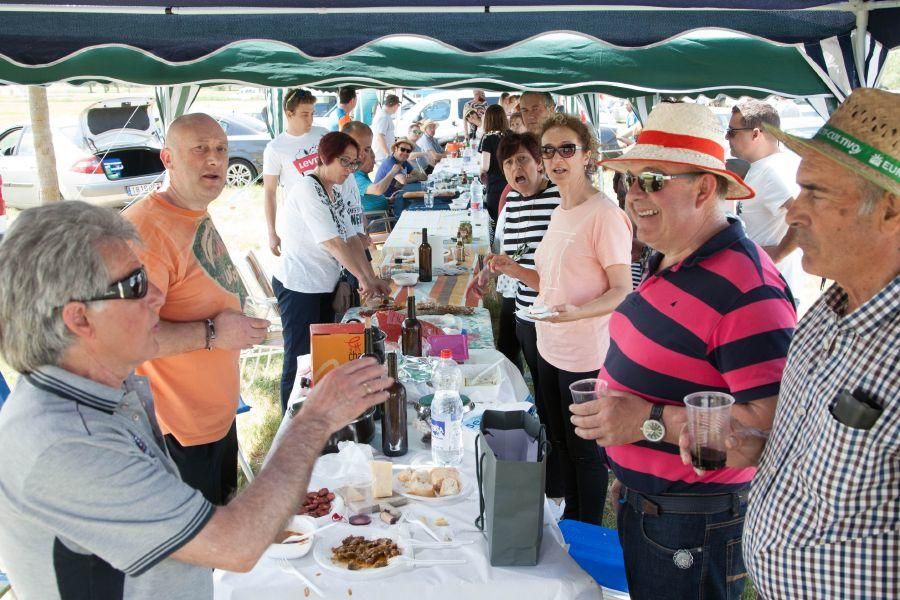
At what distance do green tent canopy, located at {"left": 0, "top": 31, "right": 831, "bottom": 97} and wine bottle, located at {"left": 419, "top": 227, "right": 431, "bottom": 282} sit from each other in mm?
1076

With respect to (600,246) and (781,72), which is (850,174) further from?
(781,72)

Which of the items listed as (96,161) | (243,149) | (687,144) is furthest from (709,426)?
(243,149)

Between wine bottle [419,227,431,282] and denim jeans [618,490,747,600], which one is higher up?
wine bottle [419,227,431,282]

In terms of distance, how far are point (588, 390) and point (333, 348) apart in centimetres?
113

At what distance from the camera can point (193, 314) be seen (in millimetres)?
2727

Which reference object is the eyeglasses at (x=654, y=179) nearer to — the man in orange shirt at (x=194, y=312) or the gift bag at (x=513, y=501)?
the gift bag at (x=513, y=501)

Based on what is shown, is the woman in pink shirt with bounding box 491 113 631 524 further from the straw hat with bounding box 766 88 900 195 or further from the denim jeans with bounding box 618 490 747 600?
the straw hat with bounding box 766 88 900 195

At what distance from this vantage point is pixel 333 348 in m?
2.70

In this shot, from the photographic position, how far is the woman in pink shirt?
3.14m

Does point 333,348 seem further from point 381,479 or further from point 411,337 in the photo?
point 381,479

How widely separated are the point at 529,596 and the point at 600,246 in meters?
1.73

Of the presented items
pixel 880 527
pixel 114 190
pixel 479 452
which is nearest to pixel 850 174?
pixel 880 527

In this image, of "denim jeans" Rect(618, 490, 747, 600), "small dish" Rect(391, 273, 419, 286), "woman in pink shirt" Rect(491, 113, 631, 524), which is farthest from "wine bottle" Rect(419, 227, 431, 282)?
"denim jeans" Rect(618, 490, 747, 600)

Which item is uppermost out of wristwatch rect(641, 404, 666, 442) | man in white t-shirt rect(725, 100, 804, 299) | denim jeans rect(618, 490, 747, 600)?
man in white t-shirt rect(725, 100, 804, 299)
